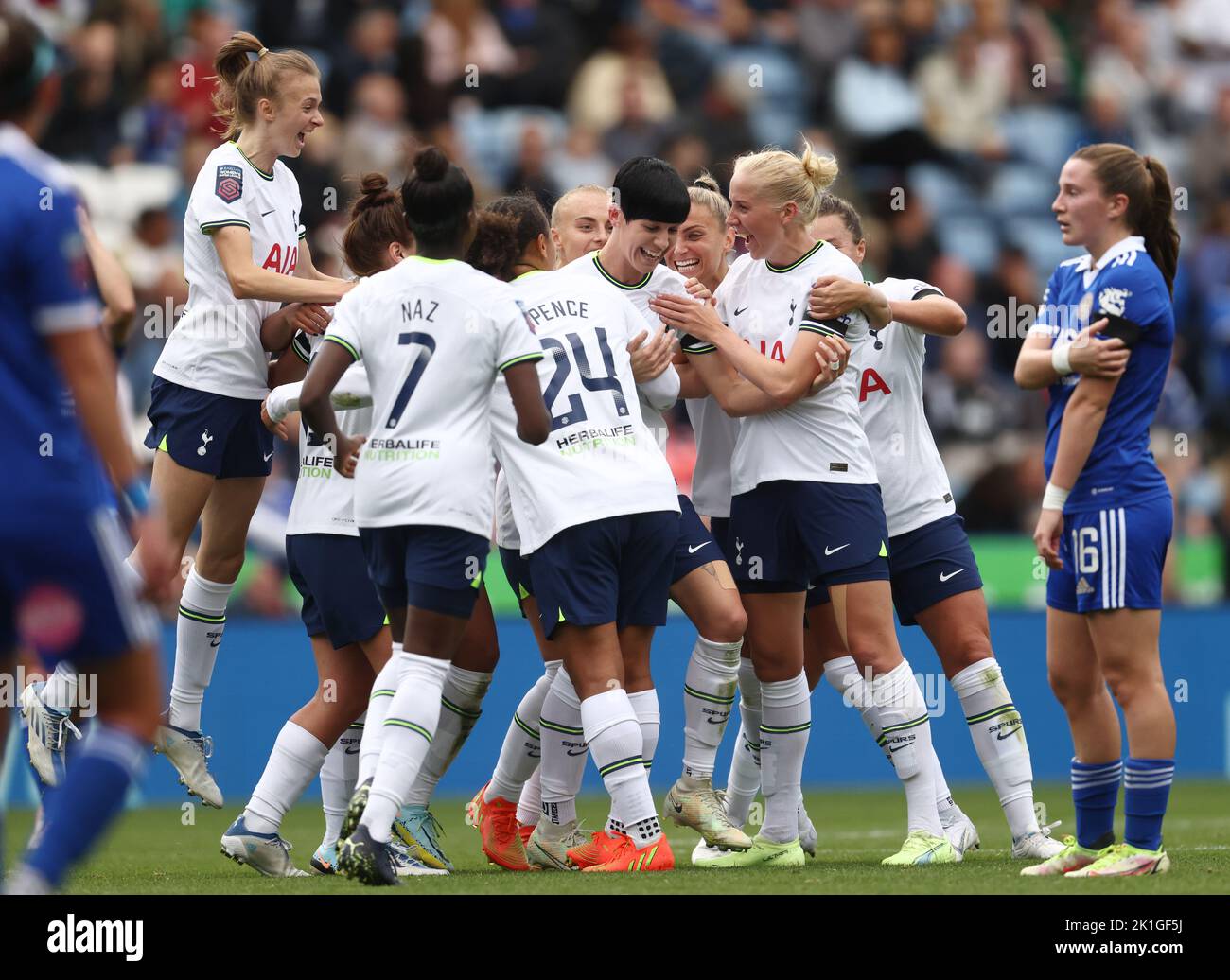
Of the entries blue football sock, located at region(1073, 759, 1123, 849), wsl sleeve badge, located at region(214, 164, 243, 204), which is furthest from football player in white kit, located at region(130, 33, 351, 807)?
blue football sock, located at region(1073, 759, 1123, 849)

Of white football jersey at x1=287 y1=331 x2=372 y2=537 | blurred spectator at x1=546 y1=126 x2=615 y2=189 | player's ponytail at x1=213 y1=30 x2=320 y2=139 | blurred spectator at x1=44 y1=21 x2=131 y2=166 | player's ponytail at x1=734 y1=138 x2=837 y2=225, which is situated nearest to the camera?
white football jersey at x1=287 y1=331 x2=372 y2=537

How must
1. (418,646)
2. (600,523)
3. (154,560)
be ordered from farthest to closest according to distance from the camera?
(600,523) < (418,646) < (154,560)

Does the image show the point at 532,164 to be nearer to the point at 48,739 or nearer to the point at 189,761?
A: the point at 189,761

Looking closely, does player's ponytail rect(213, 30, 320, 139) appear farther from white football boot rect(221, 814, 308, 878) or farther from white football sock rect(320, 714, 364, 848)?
white football boot rect(221, 814, 308, 878)

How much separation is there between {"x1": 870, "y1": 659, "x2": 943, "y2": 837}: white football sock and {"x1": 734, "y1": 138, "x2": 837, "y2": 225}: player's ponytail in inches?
72.3

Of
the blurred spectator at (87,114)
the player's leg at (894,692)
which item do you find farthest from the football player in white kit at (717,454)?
the blurred spectator at (87,114)

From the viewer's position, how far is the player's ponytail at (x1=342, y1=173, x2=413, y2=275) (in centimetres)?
673

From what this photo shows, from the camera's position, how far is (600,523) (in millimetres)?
6000

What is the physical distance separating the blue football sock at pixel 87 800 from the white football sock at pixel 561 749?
2.44 meters

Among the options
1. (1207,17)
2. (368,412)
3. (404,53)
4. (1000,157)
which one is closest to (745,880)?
(368,412)

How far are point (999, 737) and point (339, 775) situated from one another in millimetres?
2643

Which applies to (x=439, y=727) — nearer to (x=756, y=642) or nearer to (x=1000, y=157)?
(x=756, y=642)

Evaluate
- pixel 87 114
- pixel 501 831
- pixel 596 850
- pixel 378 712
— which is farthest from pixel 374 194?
pixel 87 114

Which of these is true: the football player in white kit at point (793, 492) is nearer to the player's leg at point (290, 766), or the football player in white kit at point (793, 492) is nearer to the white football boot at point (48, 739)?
the player's leg at point (290, 766)
